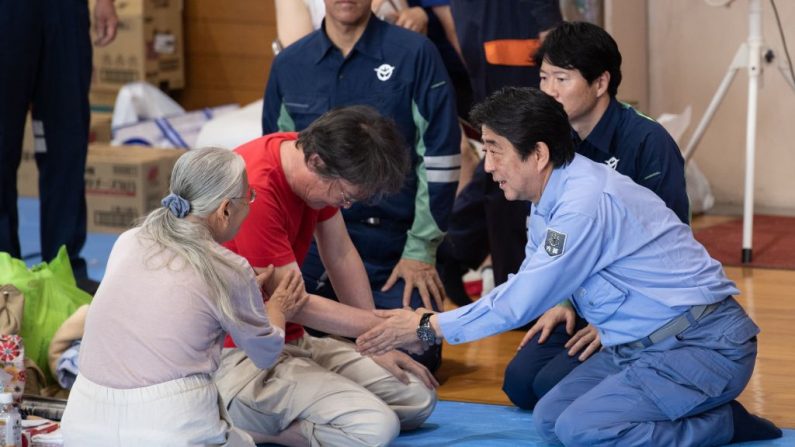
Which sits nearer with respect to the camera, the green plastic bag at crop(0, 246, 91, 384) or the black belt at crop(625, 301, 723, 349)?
the black belt at crop(625, 301, 723, 349)

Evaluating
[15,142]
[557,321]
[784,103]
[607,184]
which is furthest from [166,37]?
[607,184]

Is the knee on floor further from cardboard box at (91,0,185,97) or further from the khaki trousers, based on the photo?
cardboard box at (91,0,185,97)

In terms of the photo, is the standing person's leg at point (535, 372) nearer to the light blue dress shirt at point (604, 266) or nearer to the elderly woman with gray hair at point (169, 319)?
the light blue dress shirt at point (604, 266)

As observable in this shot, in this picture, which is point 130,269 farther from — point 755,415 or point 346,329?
point 755,415

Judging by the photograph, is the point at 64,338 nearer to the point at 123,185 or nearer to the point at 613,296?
the point at 613,296


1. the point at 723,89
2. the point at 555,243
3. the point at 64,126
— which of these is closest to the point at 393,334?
the point at 555,243

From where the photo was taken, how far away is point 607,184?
317 centimetres

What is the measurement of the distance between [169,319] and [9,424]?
22.9 inches

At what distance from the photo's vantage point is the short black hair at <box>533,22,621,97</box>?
11.6ft

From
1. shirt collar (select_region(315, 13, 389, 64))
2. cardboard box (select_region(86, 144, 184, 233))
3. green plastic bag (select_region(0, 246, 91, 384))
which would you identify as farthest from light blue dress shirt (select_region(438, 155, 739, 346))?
Result: cardboard box (select_region(86, 144, 184, 233))

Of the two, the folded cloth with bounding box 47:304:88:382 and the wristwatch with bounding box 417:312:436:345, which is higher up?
the wristwatch with bounding box 417:312:436:345

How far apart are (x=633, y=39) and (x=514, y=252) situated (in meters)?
2.21

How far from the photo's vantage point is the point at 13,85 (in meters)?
4.79

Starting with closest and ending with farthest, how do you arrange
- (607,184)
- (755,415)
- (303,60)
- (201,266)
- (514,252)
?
(201,266), (607,184), (755,415), (303,60), (514,252)
